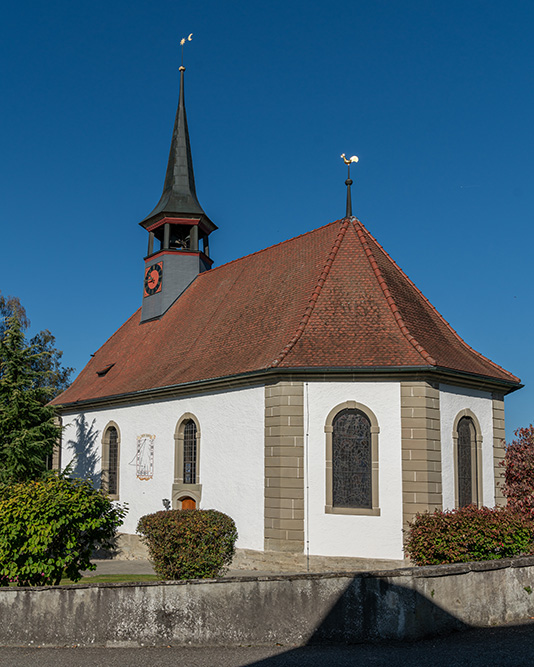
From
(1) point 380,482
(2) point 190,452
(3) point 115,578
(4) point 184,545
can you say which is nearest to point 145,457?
(2) point 190,452

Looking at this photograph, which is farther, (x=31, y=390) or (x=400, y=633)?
(x=31, y=390)

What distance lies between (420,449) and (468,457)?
240 centimetres

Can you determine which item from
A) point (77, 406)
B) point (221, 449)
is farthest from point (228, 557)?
point (77, 406)

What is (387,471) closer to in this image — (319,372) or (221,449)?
(319,372)

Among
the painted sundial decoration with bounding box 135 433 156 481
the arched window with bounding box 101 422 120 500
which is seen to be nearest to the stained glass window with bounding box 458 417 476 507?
the painted sundial decoration with bounding box 135 433 156 481

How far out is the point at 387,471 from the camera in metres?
15.4

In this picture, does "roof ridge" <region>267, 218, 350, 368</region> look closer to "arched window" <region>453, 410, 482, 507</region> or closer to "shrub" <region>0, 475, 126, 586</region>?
"arched window" <region>453, 410, 482, 507</region>

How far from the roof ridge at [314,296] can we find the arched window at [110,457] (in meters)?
9.30

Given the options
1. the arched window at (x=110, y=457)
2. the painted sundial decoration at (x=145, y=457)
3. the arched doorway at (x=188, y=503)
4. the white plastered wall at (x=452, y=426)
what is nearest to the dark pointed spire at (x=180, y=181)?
the arched window at (x=110, y=457)

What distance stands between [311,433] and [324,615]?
7.92 metres

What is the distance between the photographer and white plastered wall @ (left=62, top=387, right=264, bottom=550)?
16.6 metres

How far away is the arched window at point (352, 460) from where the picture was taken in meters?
15.4

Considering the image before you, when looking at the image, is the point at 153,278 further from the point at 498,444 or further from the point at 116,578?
the point at 498,444

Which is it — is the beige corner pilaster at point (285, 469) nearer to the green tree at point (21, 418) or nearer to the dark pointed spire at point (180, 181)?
the green tree at point (21, 418)
